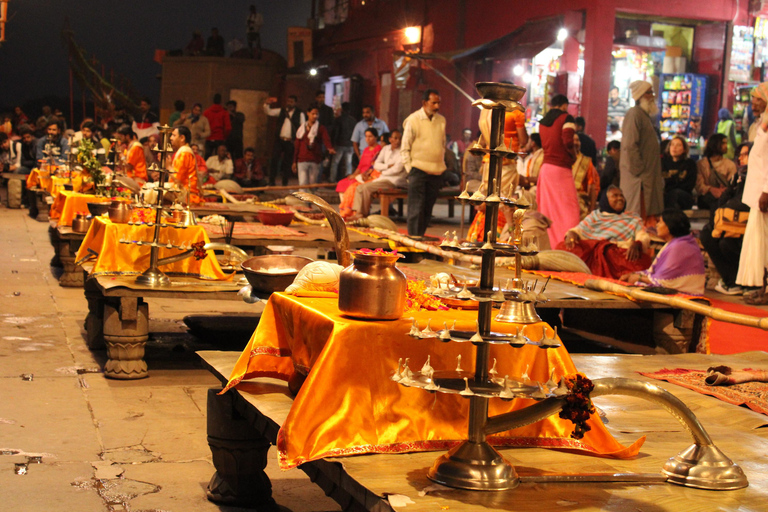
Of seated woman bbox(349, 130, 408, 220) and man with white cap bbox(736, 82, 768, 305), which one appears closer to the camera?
man with white cap bbox(736, 82, 768, 305)

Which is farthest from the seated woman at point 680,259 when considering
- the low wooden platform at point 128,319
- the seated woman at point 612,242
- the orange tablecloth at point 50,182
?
the orange tablecloth at point 50,182

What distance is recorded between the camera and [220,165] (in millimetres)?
16359

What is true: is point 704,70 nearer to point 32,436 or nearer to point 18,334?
point 18,334

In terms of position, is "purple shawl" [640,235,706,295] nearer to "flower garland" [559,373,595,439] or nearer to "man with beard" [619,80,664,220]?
"man with beard" [619,80,664,220]

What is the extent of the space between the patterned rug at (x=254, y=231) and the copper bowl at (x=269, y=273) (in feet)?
10.5

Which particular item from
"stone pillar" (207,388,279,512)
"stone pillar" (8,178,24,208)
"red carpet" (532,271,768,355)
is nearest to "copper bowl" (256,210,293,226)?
"red carpet" (532,271,768,355)

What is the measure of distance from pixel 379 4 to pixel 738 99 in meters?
9.37

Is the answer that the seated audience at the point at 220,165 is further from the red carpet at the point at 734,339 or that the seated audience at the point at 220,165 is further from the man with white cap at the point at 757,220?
the red carpet at the point at 734,339

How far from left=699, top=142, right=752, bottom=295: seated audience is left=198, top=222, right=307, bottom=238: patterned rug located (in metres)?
4.04

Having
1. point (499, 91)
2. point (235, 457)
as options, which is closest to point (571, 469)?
point (499, 91)

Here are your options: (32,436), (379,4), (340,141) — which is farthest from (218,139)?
(32,436)

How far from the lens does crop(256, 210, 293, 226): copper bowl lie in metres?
8.38

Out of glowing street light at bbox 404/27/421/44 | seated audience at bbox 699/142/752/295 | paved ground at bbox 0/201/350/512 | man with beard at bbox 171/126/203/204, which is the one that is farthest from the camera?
glowing street light at bbox 404/27/421/44

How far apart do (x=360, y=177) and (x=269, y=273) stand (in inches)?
374
